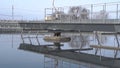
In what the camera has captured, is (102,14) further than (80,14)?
No

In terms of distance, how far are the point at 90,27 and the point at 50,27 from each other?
722 centimetres

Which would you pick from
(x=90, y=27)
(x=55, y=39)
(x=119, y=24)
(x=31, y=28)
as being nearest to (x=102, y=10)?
(x=90, y=27)

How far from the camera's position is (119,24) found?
21.4 metres

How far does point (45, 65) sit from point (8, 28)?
59242 mm

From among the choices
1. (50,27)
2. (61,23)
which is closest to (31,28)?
(50,27)

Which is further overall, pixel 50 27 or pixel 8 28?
pixel 8 28

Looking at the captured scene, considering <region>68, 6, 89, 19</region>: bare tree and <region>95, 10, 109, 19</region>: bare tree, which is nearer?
<region>95, 10, 109, 19</region>: bare tree

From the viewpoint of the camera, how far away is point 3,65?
19.6 meters

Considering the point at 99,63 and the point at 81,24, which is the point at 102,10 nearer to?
the point at 81,24

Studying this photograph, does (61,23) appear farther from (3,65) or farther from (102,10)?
(3,65)

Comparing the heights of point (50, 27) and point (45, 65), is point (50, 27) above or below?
above

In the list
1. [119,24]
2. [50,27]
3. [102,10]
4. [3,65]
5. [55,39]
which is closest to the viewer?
[3,65]

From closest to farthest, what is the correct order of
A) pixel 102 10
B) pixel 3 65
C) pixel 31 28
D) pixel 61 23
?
pixel 3 65 < pixel 102 10 < pixel 61 23 < pixel 31 28

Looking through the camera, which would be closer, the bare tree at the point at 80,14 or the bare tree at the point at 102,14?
the bare tree at the point at 102,14
